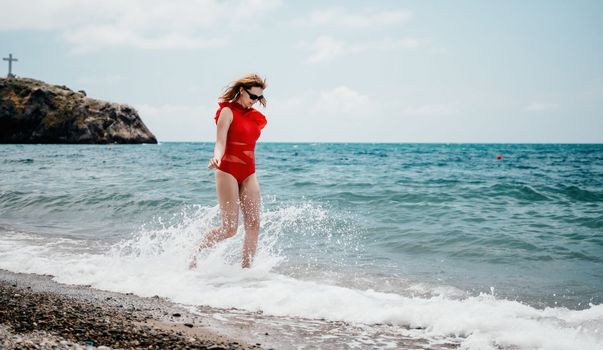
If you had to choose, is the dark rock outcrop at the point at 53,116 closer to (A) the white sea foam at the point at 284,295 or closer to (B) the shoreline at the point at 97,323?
(A) the white sea foam at the point at 284,295

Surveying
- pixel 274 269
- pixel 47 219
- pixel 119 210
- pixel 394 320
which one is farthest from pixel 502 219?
pixel 47 219

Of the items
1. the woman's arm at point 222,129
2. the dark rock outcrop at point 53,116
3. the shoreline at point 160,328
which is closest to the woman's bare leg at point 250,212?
the woman's arm at point 222,129

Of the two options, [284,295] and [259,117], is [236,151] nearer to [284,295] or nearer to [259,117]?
[259,117]

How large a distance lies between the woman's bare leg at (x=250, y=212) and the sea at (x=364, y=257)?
0.24 meters

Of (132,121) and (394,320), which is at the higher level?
(132,121)

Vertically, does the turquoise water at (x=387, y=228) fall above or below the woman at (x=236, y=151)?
below

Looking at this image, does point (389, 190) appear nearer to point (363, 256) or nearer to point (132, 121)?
point (363, 256)

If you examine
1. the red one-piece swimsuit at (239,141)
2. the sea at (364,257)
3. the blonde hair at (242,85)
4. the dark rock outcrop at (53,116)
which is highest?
the dark rock outcrop at (53,116)

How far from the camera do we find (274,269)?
238 inches

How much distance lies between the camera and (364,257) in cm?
687

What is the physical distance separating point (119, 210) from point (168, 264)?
6.01 meters

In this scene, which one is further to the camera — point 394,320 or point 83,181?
point 83,181

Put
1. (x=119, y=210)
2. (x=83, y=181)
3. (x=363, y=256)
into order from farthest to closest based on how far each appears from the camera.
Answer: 1. (x=83, y=181)
2. (x=119, y=210)
3. (x=363, y=256)

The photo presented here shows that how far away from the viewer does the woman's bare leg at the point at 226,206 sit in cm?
525
